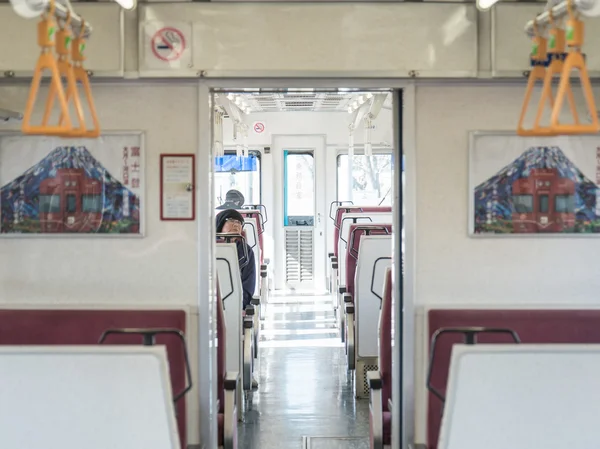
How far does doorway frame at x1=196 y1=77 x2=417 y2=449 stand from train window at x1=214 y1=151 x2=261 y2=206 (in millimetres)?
7473

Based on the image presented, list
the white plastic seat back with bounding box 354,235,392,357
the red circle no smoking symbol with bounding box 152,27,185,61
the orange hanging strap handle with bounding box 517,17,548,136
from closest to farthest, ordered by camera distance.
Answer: the orange hanging strap handle with bounding box 517,17,548,136 → the red circle no smoking symbol with bounding box 152,27,185,61 → the white plastic seat back with bounding box 354,235,392,357

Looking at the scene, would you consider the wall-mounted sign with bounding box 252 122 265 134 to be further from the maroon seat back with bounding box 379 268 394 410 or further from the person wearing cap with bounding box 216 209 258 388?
the maroon seat back with bounding box 379 268 394 410

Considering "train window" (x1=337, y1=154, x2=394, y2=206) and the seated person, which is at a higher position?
"train window" (x1=337, y1=154, x2=394, y2=206)

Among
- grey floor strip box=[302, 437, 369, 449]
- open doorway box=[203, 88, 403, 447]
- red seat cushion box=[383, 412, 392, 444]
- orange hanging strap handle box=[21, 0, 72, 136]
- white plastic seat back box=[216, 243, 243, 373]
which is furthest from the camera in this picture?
open doorway box=[203, 88, 403, 447]

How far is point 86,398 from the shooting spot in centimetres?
211

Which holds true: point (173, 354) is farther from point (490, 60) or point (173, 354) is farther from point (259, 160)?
point (259, 160)

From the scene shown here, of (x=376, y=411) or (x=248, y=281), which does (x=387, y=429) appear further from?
(x=248, y=281)

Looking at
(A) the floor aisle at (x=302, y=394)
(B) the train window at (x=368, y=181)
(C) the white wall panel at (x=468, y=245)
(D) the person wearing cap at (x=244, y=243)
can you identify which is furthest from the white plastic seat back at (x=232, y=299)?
(B) the train window at (x=368, y=181)

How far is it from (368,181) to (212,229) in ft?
25.6

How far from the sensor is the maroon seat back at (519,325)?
312 centimetres

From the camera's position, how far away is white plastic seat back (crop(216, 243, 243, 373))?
4707 millimetres

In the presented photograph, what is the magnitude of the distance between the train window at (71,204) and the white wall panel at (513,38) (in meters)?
1.97

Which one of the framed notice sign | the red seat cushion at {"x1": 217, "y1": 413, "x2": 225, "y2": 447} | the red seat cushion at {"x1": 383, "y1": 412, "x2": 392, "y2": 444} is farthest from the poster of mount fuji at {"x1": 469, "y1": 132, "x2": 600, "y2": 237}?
the red seat cushion at {"x1": 217, "y1": 413, "x2": 225, "y2": 447}

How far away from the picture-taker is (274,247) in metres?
10.7
